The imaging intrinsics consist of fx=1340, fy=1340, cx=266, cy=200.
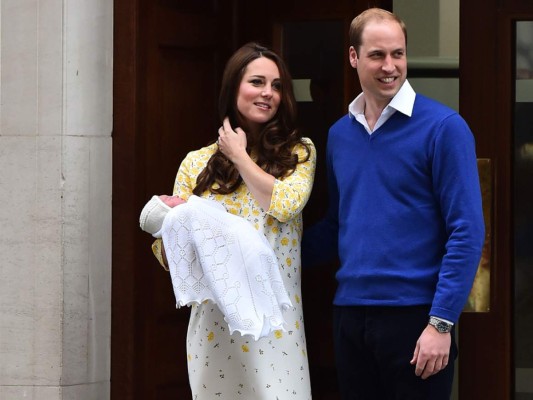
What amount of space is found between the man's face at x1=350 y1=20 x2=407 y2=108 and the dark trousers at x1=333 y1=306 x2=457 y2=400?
0.71 meters

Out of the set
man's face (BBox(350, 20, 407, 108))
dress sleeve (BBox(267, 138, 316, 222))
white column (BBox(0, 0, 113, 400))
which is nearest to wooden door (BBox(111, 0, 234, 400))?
white column (BBox(0, 0, 113, 400))

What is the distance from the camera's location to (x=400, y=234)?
14.1ft

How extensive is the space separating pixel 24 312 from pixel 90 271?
1.05 ft

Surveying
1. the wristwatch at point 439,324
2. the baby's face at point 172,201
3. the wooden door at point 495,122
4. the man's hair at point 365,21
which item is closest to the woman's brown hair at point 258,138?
the baby's face at point 172,201

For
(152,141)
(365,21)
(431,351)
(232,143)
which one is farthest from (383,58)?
(152,141)

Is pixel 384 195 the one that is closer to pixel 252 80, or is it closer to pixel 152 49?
pixel 252 80

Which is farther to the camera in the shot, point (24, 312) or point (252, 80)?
point (24, 312)

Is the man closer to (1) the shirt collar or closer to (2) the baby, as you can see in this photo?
(1) the shirt collar

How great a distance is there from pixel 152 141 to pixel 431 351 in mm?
1997

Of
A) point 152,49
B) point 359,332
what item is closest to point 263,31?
point 152,49

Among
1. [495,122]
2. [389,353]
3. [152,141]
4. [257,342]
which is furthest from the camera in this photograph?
[152,141]

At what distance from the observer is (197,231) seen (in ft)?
14.3

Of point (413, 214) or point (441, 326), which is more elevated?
point (413, 214)

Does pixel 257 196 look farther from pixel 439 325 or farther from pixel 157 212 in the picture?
pixel 439 325
